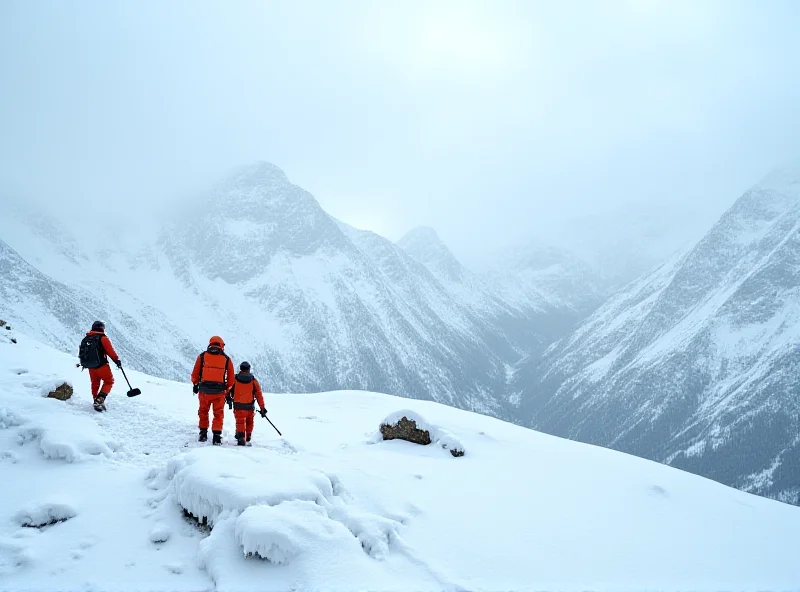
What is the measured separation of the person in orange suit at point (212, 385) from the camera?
11.5 meters

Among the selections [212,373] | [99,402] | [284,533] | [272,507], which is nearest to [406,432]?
[212,373]

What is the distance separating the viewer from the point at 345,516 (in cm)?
712

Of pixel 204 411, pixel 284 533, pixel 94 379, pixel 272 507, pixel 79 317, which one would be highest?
pixel 79 317

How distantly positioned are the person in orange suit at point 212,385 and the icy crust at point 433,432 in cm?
475

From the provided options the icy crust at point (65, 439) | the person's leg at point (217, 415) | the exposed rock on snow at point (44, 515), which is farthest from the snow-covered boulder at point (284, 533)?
the person's leg at point (217, 415)

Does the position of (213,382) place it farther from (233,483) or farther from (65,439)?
(233,483)

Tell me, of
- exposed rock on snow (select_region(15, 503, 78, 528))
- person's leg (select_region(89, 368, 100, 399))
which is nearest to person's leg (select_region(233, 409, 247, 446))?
exposed rock on snow (select_region(15, 503, 78, 528))

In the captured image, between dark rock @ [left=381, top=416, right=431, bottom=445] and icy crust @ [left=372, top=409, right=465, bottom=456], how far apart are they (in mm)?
89

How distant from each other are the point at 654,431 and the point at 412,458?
215 meters

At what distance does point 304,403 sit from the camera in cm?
2095

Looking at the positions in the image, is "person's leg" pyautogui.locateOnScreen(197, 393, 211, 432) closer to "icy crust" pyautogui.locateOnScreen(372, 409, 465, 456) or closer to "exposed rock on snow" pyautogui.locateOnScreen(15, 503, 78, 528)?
"exposed rock on snow" pyautogui.locateOnScreen(15, 503, 78, 528)

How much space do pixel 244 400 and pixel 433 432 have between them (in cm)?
588

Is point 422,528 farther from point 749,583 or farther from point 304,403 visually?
point 304,403

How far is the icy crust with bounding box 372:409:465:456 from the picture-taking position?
1243 cm
